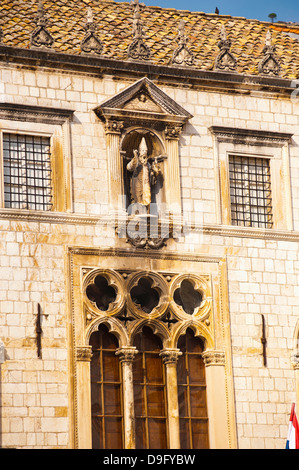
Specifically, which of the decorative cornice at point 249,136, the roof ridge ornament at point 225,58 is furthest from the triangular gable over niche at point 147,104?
the roof ridge ornament at point 225,58

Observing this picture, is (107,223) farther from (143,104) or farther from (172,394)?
(172,394)

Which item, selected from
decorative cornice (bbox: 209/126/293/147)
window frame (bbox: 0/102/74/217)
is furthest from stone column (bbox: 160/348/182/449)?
decorative cornice (bbox: 209/126/293/147)

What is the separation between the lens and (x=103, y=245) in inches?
1243

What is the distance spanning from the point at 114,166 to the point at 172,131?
157 centimetres

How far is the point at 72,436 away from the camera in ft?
98.7

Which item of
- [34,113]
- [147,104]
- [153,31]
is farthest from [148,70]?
[34,113]

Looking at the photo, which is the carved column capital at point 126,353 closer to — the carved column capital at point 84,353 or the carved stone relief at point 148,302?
the carved stone relief at point 148,302

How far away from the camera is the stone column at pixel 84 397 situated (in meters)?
30.2

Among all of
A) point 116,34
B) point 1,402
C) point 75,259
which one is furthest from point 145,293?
point 116,34

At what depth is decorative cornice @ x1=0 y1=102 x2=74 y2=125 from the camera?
1244 inches

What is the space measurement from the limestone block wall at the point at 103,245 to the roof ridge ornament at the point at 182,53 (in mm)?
597

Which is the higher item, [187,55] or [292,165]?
[187,55]

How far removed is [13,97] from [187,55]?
4.04m
